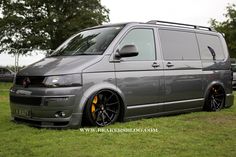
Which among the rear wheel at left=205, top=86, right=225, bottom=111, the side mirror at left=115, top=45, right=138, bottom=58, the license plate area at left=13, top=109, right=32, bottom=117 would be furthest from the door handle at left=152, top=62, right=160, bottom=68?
the license plate area at left=13, top=109, right=32, bottom=117

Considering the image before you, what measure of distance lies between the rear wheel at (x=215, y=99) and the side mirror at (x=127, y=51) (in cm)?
288

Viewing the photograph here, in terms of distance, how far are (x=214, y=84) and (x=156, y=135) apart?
359 cm

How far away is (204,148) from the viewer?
15.8 feet

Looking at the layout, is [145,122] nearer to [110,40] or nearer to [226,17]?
[110,40]

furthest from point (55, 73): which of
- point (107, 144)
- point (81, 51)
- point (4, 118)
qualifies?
point (4, 118)

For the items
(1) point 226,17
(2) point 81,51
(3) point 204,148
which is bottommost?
(3) point 204,148

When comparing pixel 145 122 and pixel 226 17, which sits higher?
pixel 226 17

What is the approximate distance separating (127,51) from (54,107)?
1648 mm

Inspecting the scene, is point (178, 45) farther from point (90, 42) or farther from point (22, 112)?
point (22, 112)

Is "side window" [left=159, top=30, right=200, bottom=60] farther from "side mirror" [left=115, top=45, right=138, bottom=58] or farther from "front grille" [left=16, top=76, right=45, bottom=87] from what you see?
"front grille" [left=16, top=76, right=45, bottom=87]

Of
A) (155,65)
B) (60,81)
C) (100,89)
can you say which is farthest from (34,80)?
(155,65)

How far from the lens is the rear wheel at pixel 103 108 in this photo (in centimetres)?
613

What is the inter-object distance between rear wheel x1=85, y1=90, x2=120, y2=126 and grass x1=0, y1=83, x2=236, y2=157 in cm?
20

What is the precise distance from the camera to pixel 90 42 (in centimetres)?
698
